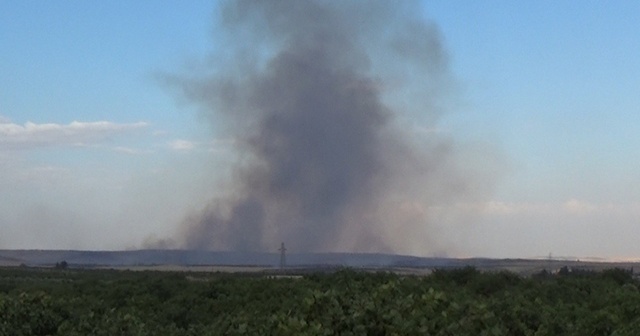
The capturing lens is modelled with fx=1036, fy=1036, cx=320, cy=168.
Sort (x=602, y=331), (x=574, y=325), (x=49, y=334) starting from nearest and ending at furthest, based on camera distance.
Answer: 1. (x=602, y=331)
2. (x=574, y=325)
3. (x=49, y=334)

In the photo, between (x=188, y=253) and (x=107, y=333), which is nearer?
(x=107, y=333)

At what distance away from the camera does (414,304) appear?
20531 mm

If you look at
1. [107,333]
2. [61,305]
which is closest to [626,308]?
[107,333]

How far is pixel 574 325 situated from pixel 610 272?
40199mm

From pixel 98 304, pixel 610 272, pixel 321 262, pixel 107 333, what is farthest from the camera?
pixel 321 262

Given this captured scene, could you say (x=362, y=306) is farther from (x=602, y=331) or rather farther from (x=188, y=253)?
(x=188, y=253)

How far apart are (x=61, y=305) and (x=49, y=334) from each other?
3.78 meters

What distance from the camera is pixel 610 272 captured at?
5844 centimetres

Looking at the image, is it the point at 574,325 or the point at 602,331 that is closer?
the point at 602,331

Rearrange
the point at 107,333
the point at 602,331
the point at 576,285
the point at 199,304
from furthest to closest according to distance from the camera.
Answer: the point at 576,285 < the point at 199,304 < the point at 107,333 < the point at 602,331

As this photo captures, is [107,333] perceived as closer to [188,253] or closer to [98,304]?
[98,304]

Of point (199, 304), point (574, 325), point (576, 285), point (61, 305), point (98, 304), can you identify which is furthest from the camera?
point (576, 285)

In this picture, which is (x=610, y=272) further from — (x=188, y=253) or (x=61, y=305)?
(x=188, y=253)

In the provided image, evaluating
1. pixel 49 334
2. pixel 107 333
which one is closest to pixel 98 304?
pixel 49 334
